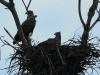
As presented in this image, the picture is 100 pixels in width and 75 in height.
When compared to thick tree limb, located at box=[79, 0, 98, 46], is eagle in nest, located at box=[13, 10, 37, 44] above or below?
above

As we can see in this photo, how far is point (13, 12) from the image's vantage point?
9.66 m

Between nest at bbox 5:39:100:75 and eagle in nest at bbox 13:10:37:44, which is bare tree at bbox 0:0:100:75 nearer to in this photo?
nest at bbox 5:39:100:75

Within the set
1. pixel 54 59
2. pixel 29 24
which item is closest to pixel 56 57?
pixel 54 59

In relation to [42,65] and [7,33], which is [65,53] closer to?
[42,65]

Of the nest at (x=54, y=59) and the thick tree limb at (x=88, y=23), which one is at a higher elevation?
the thick tree limb at (x=88, y=23)

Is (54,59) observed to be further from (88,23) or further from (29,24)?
(29,24)

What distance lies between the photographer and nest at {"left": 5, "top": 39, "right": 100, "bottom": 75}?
Answer: 9.45 m

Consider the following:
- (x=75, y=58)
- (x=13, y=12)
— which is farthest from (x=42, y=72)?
(x=13, y=12)

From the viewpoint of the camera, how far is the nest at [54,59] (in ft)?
31.0

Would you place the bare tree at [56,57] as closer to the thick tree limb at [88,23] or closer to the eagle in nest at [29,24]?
the thick tree limb at [88,23]

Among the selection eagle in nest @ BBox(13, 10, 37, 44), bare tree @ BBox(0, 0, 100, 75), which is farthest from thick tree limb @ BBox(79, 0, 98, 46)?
eagle in nest @ BBox(13, 10, 37, 44)

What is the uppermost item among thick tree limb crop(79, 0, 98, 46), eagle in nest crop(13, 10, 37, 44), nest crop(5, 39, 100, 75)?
eagle in nest crop(13, 10, 37, 44)

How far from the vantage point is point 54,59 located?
965 cm

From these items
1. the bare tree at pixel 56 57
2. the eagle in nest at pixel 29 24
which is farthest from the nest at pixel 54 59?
the eagle in nest at pixel 29 24
